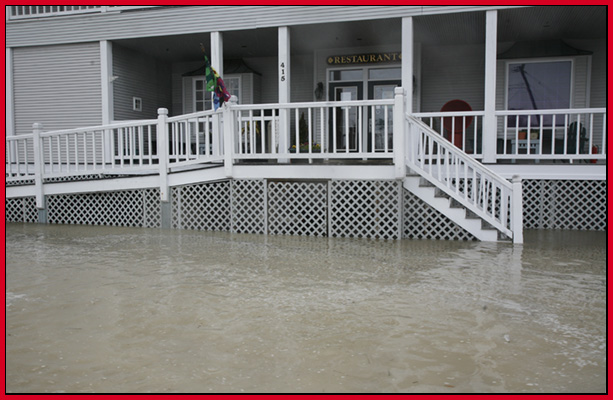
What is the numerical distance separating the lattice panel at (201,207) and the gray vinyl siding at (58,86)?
4.65 m

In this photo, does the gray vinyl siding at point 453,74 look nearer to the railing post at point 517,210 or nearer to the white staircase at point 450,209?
the white staircase at point 450,209

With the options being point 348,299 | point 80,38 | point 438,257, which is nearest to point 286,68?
point 80,38

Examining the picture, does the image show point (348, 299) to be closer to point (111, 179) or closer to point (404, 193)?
point (404, 193)

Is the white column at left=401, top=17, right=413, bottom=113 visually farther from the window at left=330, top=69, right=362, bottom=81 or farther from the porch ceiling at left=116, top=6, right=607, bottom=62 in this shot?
the window at left=330, top=69, right=362, bottom=81

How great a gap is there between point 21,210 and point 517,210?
9.21m

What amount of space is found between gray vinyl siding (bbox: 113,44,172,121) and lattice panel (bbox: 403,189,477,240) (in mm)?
7916

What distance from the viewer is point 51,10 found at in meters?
13.2

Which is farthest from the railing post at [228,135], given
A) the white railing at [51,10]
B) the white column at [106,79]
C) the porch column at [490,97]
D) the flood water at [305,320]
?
the white railing at [51,10]

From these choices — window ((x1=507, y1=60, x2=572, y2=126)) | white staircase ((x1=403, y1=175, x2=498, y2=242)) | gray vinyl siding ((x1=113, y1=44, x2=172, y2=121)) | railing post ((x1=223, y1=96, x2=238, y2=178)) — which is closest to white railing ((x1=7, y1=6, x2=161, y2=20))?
gray vinyl siding ((x1=113, y1=44, x2=172, y2=121))

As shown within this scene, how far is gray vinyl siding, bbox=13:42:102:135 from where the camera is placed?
13.2 meters

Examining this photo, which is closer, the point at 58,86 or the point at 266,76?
the point at 58,86

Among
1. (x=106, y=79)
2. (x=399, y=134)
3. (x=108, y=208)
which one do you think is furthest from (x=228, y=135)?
(x=106, y=79)

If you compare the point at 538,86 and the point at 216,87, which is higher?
the point at 538,86

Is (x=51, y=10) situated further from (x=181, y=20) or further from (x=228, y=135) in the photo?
(x=228, y=135)
